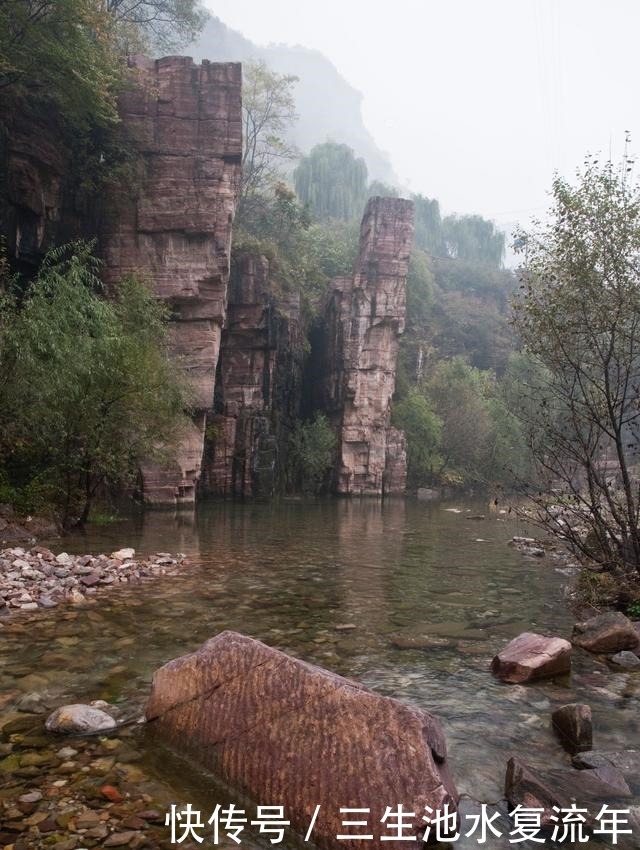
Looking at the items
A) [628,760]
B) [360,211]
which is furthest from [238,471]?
[360,211]

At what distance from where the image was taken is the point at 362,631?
288 inches

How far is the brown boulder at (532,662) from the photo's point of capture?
573cm

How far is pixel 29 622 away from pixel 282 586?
396cm

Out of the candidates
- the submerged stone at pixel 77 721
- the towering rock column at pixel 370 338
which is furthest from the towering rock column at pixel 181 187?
the submerged stone at pixel 77 721

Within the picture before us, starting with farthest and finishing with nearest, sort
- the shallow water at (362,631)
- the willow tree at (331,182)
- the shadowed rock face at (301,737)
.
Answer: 1. the willow tree at (331,182)
2. the shallow water at (362,631)
3. the shadowed rock face at (301,737)

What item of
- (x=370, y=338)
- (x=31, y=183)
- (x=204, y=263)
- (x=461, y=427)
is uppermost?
(x=31, y=183)

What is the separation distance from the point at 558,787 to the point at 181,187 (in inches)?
1123

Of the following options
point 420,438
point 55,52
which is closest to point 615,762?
point 55,52

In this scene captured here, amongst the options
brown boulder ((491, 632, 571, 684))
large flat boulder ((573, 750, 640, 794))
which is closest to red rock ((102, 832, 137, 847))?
large flat boulder ((573, 750, 640, 794))

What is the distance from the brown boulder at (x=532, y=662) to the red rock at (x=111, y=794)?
3.70 metres

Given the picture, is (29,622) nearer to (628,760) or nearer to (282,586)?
(282,586)

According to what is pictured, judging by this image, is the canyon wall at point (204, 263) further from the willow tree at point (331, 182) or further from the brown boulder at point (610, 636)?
the willow tree at point (331, 182)

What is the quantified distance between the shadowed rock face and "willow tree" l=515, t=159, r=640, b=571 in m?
5.62

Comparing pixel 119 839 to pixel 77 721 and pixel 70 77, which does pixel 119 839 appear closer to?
pixel 77 721
